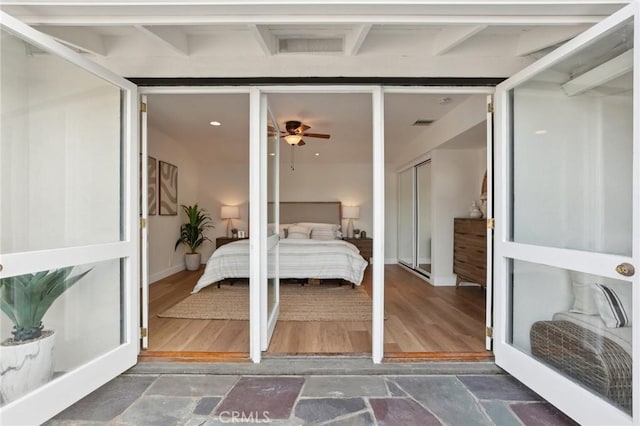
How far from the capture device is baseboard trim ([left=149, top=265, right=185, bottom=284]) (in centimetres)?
479

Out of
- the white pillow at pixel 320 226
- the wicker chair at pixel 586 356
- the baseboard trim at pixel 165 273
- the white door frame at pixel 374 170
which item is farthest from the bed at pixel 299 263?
the wicker chair at pixel 586 356

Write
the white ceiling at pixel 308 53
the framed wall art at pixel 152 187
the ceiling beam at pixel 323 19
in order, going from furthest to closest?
the framed wall art at pixel 152 187 < the white ceiling at pixel 308 53 < the ceiling beam at pixel 323 19

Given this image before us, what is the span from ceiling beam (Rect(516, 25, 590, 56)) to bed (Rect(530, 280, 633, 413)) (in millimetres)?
1631

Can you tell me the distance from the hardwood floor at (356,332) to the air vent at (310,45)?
224cm

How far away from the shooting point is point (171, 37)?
2.12 meters

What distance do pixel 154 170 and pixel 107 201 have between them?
281 cm

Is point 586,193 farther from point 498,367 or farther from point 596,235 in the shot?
point 498,367

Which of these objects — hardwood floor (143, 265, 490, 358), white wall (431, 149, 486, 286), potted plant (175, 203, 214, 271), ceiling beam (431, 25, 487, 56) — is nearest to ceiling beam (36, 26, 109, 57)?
hardwood floor (143, 265, 490, 358)

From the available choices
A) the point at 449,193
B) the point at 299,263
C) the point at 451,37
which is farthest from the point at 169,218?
the point at 451,37

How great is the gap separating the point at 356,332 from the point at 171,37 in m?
2.70

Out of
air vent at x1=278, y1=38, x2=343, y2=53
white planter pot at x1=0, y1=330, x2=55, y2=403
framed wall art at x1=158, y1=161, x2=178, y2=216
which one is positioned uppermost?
air vent at x1=278, y1=38, x2=343, y2=53

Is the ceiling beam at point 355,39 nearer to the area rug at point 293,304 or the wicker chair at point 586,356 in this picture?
the wicker chair at point 586,356

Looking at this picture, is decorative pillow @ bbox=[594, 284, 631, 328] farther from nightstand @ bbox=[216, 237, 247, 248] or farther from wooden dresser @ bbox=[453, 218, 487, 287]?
nightstand @ bbox=[216, 237, 247, 248]

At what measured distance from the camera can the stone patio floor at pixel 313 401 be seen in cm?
166
